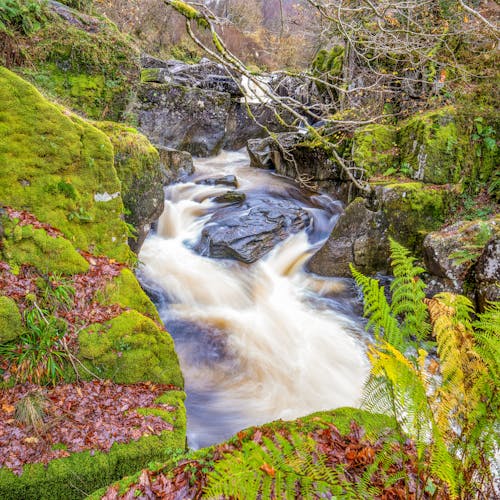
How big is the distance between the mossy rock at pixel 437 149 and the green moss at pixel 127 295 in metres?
6.43

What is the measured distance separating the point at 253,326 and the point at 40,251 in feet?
12.3

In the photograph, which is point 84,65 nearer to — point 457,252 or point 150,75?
point 150,75

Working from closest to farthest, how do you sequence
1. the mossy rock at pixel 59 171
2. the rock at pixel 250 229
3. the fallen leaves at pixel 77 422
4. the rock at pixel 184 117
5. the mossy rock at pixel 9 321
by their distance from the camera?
the fallen leaves at pixel 77 422
the mossy rock at pixel 9 321
the mossy rock at pixel 59 171
the rock at pixel 250 229
the rock at pixel 184 117

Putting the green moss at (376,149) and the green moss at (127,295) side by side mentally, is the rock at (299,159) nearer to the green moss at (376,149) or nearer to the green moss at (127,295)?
the green moss at (376,149)

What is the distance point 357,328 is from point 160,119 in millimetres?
10442

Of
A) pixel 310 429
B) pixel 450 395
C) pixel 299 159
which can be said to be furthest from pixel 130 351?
pixel 299 159


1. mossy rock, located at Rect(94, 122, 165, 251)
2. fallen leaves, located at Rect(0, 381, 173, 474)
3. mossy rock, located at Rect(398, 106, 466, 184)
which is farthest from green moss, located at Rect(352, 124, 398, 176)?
fallen leaves, located at Rect(0, 381, 173, 474)

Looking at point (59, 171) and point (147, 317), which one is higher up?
point (59, 171)

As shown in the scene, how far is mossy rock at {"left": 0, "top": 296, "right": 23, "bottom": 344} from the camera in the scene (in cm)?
309

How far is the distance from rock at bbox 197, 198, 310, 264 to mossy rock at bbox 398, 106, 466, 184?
2974 mm

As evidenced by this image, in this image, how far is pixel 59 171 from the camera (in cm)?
450

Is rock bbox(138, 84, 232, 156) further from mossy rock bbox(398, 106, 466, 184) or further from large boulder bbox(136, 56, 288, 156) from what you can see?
mossy rock bbox(398, 106, 466, 184)

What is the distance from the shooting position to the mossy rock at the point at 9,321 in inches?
122

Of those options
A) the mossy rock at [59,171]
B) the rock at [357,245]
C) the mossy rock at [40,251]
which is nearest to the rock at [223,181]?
the rock at [357,245]
